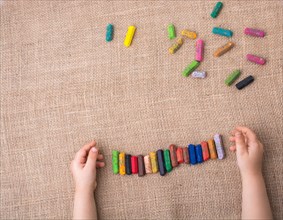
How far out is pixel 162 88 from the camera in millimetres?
1184

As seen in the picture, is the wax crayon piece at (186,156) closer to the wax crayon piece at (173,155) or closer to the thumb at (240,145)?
the wax crayon piece at (173,155)

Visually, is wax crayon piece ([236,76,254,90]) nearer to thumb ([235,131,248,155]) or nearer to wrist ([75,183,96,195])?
thumb ([235,131,248,155])

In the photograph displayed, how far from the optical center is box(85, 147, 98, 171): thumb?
1135 millimetres

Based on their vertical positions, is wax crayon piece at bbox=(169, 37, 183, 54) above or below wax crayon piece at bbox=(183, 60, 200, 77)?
above

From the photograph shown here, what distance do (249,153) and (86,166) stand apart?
0.50m

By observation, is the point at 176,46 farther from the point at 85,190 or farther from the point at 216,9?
the point at 85,190

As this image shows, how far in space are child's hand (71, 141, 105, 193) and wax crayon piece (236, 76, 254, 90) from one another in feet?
1.60

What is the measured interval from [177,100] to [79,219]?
48cm

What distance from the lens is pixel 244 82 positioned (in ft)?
3.76

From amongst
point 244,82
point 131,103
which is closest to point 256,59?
point 244,82

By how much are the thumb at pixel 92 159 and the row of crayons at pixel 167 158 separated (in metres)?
0.06

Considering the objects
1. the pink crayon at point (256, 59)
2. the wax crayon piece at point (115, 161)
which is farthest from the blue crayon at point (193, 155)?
the pink crayon at point (256, 59)

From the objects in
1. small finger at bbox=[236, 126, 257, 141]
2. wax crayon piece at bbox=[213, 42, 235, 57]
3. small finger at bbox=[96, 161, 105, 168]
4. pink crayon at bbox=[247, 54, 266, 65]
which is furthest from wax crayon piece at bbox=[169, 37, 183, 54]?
small finger at bbox=[96, 161, 105, 168]

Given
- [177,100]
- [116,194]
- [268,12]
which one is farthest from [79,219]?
[268,12]
